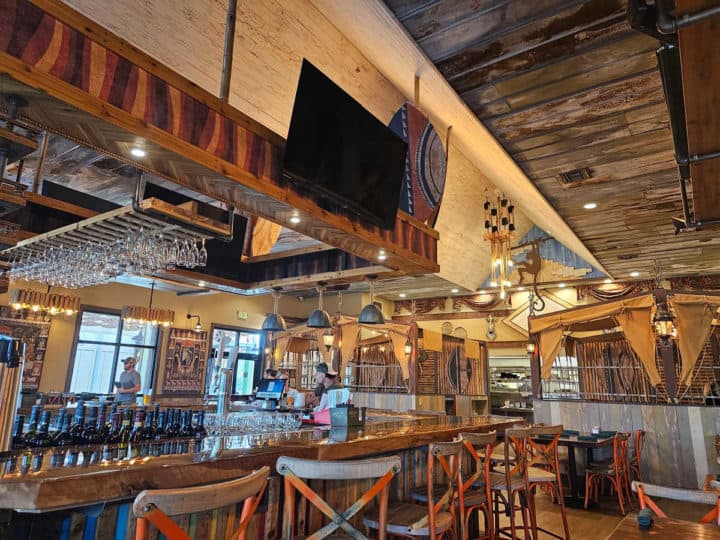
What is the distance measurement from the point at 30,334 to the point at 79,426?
298 inches

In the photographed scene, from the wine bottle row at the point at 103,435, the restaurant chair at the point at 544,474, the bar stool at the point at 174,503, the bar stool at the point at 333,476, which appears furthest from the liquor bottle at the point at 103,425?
the restaurant chair at the point at 544,474

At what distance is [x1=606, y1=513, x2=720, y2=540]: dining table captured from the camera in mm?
1674

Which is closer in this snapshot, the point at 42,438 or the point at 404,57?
the point at 42,438

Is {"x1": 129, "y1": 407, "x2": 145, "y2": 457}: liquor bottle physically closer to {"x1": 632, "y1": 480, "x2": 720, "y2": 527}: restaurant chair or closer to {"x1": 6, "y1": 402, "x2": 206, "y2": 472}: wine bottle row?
{"x1": 6, "y1": 402, "x2": 206, "y2": 472}: wine bottle row

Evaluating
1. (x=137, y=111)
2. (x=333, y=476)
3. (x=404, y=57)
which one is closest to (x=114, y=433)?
(x=333, y=476)

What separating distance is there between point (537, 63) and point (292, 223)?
180 cm

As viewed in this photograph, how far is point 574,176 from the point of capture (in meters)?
4.15

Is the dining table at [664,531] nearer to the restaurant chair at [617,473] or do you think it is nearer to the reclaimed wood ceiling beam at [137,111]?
the reclaimed wood ceiling beam at [137,111]

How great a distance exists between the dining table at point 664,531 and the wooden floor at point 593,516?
307cm

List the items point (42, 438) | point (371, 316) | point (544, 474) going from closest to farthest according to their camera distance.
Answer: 1. point (42, 438)
2. point (544, 474)
3. point (371, 316)

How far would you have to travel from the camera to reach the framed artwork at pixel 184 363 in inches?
411

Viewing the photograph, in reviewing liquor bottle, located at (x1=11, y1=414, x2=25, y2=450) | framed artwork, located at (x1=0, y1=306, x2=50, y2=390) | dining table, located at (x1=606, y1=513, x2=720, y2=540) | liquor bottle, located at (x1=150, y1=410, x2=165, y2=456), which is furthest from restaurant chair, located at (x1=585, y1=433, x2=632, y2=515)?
framed artwork, located at (x1=0, y1=306, x2=50, y2=390)

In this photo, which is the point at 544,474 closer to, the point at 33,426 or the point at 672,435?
the point at 33,426

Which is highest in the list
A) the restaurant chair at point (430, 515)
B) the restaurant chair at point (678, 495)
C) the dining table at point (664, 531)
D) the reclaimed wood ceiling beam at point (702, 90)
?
the reclaimed wood ceiling beam at point (702, 90)
